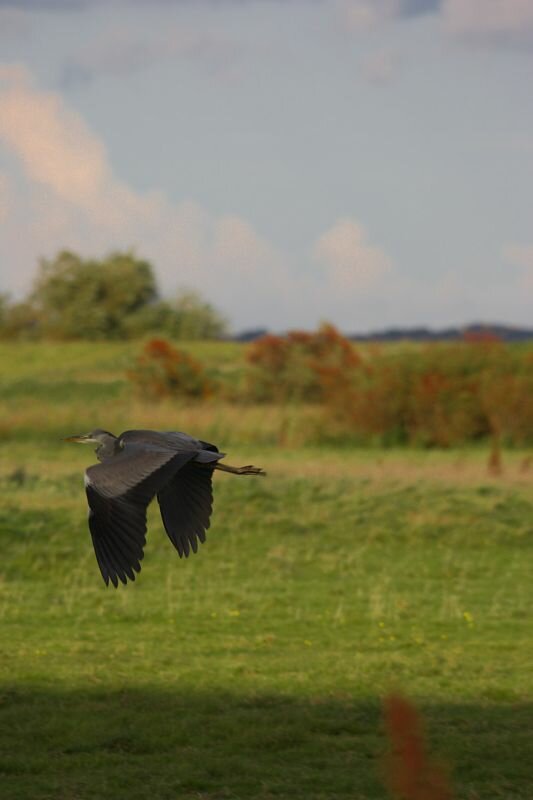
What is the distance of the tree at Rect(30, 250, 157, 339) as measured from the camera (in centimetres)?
6253

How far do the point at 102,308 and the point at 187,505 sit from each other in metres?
58.2

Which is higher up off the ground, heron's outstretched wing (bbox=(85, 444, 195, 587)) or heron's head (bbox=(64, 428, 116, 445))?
heron's head (bbox=(64, 428, 116, 445))

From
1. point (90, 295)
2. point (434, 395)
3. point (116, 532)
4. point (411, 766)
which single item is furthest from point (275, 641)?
point (90, 295)

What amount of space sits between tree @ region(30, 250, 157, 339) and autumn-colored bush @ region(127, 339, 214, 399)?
84.3 ft

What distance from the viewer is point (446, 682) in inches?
337

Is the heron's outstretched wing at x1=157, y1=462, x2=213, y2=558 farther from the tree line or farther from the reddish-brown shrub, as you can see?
the tree line

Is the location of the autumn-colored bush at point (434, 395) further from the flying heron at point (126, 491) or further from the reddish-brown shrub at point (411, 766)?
the reddish-brown shrub at point (411, 766)

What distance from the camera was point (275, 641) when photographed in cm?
993

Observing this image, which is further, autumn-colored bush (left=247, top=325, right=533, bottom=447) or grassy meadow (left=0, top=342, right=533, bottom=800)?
autumn-colored bush (left=247, top=325, right=533, bottom=447)

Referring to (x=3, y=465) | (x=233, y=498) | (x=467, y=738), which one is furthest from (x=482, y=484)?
(x=467, y=738)

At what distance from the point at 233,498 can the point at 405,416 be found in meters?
15.8

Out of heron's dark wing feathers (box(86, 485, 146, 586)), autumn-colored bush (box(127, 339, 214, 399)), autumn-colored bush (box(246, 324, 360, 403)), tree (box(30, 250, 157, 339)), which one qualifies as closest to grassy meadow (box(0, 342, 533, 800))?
heron's dark wing feathers (box(86, 485, 146, 586))

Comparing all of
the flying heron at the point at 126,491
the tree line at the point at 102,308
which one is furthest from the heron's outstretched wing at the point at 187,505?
the tree line at the point at 102,308

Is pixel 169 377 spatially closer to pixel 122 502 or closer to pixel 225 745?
pixel 225 745
